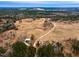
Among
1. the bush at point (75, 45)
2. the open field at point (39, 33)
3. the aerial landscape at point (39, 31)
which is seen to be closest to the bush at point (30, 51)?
the aerial landscape at point (39, 31)

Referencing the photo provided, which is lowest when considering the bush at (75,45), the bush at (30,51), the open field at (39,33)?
the bush at (30,51)

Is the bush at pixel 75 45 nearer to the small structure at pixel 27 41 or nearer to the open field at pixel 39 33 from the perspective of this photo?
the open field at pixel 39 33

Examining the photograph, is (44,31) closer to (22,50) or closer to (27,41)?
(27,41)

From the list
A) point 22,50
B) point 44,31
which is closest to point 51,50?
point 44,31

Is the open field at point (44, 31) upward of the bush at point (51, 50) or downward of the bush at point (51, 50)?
upward

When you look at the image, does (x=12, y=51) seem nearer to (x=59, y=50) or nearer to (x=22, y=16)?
(x=22, y=16)

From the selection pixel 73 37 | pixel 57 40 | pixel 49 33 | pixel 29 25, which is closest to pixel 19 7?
pixel 29 25

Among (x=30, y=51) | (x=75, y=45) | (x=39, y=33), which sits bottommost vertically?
(x=30, y=51)

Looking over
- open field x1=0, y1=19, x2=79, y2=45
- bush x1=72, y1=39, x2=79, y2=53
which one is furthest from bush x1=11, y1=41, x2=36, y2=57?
bush x1=72, y1=39, x2=79, y2=53

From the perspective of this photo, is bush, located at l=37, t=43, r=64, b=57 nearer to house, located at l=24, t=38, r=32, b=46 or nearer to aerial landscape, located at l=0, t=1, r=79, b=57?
aerial landscape, located at l=0, t=1, r=79, b=57
